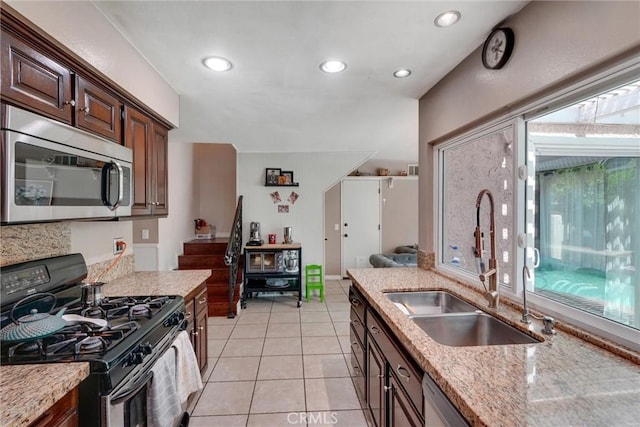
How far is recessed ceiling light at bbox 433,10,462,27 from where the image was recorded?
1.48 m

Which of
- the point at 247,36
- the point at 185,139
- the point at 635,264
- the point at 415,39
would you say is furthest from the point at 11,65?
the point at 185,139

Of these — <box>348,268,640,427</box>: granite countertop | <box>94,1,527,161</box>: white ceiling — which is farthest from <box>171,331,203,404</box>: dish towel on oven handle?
<box>94,1,527,161</box>: white ceiling

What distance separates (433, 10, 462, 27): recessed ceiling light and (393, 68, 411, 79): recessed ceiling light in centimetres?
53

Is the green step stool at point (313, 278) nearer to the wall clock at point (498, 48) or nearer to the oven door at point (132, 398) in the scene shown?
the oven door at point (132, 398)

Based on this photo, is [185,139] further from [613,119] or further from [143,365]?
[613,119]

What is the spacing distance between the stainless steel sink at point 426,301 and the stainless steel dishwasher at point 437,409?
89 centimetres

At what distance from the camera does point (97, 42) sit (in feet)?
4.94

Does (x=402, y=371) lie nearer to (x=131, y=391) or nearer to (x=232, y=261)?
(x=131, y=391)

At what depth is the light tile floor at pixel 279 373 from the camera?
2072 millimetres

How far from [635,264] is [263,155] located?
4.67 metres

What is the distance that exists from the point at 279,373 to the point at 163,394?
1.37m

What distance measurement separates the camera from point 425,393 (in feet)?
3.49

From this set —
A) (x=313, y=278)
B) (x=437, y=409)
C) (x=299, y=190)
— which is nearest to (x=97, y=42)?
(x=437, y=409)

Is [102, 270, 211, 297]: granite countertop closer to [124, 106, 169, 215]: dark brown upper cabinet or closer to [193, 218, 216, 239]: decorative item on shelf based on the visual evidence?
[124, 106, 169, 215]: dark brown upper cabinet
